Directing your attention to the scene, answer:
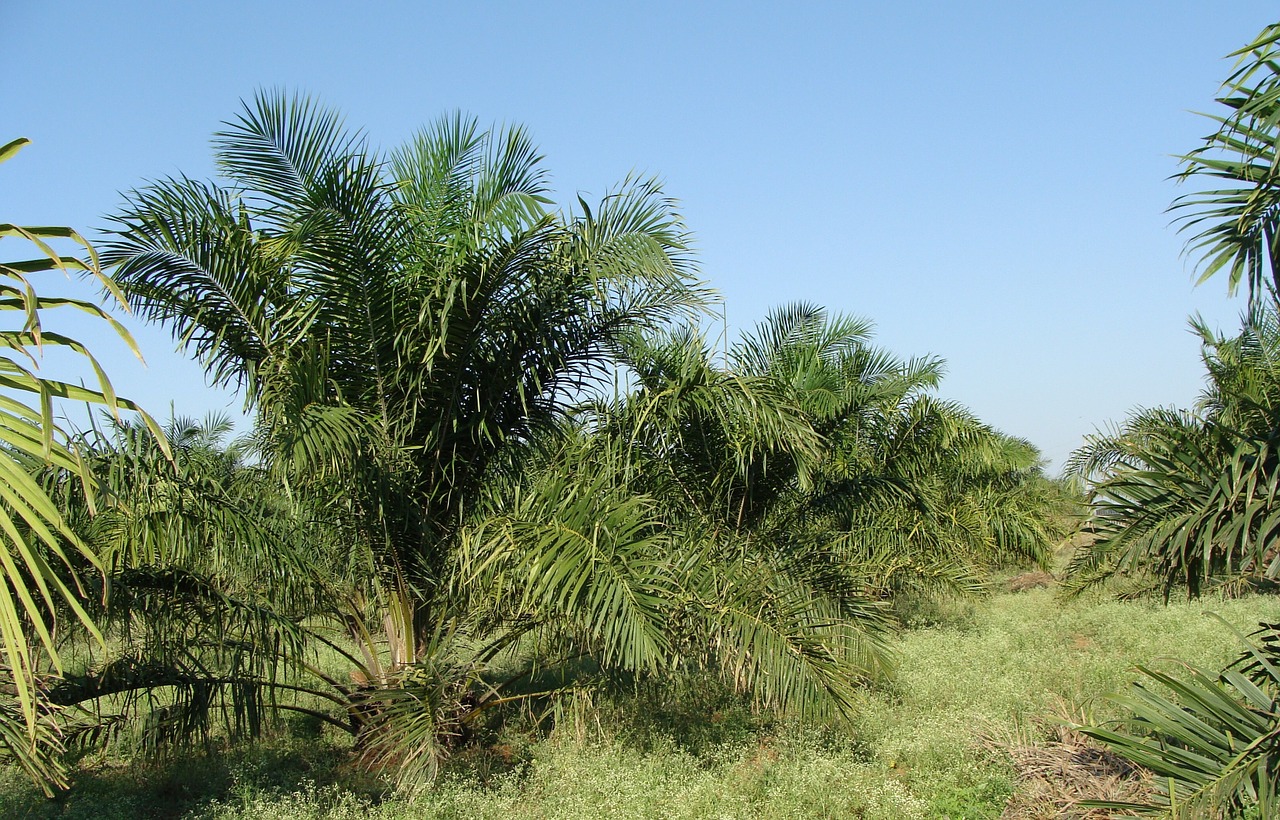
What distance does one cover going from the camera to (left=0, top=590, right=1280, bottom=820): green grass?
5.62 m

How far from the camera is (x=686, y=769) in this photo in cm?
628

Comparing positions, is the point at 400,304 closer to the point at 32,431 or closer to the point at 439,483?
the point at 439,483

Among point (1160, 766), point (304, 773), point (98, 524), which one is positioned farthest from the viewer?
point (304, 773)

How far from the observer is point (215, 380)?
20.2 ft

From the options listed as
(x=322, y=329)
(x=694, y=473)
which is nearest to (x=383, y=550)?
(x=322, y=329)

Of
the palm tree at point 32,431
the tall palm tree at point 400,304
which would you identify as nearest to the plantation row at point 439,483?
the tall palm tree at point 400,304

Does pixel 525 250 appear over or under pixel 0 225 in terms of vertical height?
over

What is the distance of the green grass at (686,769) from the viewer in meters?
5.62

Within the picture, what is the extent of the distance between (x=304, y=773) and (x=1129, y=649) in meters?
8.50

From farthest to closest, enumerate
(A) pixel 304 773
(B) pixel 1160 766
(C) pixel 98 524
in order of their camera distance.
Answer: (A) pixel 304 773, (C) pixel 98 524, (B) pixel 1160 766

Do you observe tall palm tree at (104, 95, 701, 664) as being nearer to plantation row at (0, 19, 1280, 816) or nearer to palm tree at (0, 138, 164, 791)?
plantation row at (0, 19, 1280, 816)

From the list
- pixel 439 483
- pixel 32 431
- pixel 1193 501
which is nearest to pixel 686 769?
pixel 439 483

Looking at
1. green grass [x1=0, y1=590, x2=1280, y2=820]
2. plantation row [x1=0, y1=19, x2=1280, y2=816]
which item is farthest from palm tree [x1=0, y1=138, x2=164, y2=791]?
green grass [x1=0, y1=590, x2=1280, y2=820]

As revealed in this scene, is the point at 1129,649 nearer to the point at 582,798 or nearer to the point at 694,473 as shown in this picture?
the point at 694,473
